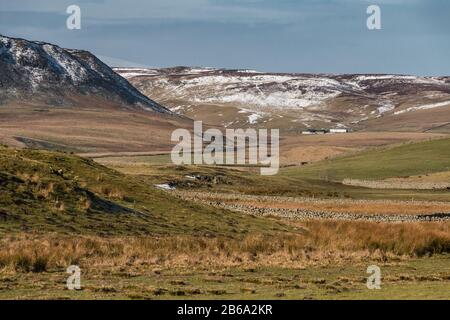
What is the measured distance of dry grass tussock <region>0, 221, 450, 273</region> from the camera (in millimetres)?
29047

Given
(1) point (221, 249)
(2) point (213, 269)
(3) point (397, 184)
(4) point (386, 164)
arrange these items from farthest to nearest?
(4) point (386, 164)
(3) point (397, 184)
(1) point (221, 249)
(2) point (213, 269)

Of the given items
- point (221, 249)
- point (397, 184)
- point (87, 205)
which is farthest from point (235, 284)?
point (397, 184)

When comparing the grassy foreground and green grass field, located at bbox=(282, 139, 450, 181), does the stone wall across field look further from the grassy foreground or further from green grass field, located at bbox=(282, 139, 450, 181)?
the grassy foreground

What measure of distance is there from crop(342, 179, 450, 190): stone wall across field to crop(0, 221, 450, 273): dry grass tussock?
256 feet

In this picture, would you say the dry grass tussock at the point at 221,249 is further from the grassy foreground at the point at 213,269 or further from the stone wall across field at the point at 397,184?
the stone wall across field at the point at 397,184

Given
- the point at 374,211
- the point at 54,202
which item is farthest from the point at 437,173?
the point at 54,202

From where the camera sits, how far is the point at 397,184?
12538cm

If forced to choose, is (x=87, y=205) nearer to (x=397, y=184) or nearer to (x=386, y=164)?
(x=397, y=184)

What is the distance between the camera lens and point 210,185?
105562 mm

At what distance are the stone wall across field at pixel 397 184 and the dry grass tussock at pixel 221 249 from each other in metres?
78.2

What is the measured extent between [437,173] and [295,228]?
92189 millimetres

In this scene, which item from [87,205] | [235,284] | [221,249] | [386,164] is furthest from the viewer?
[386,164]

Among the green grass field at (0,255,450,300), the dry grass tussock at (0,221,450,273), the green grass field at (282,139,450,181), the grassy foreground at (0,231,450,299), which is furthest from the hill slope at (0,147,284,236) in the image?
the green grass field at (282,139,450,181)

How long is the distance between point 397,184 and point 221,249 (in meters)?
94.8
